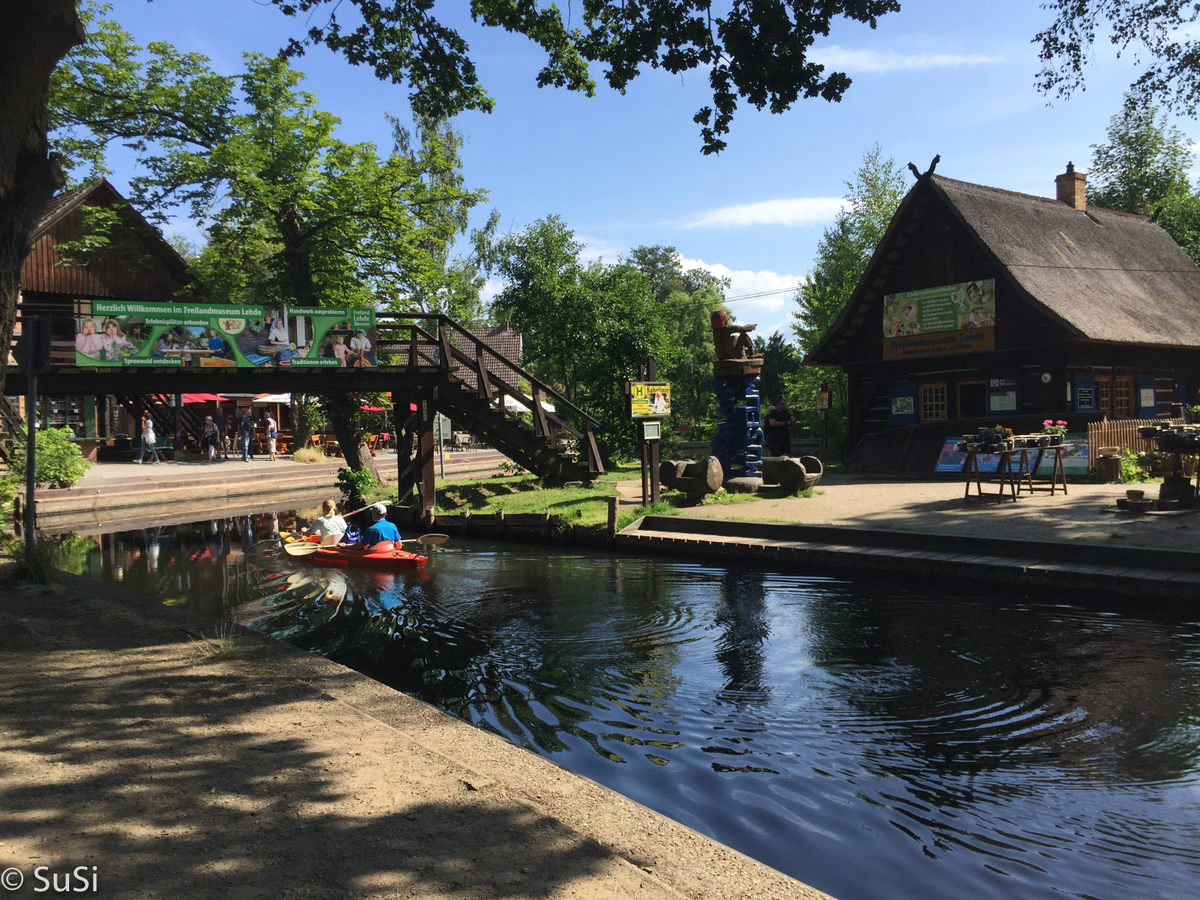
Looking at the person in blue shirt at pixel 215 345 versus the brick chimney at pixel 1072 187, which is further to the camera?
the brick chimney at pixel 1072 187

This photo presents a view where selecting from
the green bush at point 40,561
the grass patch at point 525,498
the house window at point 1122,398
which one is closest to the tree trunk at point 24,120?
the green bush at point 40,561

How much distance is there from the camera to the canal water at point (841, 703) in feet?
16.8

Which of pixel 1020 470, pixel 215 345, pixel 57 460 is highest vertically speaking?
pixel 215 345

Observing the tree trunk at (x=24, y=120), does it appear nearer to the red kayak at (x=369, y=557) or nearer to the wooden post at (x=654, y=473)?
the red kayak at (x=369, y=557)

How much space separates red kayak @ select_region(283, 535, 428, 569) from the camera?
1535 centimetres

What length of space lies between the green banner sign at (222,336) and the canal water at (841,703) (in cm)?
644

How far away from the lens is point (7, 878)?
343 centimetres

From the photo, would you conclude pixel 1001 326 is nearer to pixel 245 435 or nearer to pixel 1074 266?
pixel 1074 266

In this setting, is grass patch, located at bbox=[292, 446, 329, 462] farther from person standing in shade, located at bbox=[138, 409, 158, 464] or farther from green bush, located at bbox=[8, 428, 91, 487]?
green bush, located at bbox=[8, 428, 91, 487]

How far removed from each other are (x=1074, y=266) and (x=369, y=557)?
68.7 ft

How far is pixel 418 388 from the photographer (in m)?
21.4

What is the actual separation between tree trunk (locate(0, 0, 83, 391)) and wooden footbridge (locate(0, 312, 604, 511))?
39.3 ft

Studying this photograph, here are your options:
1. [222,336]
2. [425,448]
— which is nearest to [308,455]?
[425,448]

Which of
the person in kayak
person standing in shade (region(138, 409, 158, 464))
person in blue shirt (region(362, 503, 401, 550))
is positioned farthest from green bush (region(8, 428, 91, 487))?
person in blue shirt (region(362, 503, 401, 550))
